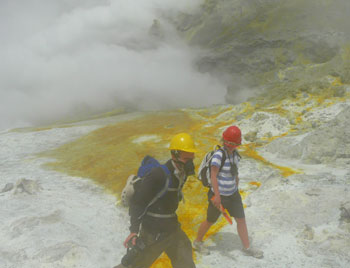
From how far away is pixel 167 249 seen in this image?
169 inches

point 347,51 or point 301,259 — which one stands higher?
point 347,51

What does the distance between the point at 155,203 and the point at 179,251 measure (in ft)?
3.33

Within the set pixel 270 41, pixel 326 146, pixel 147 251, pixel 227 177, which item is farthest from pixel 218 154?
pixel 270 41

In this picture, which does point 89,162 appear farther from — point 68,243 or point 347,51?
point 347,51

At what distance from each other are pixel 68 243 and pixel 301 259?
5.57 metres

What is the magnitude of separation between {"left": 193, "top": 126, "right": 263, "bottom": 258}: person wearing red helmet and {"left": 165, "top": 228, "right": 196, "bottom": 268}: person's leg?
1114 millimetres

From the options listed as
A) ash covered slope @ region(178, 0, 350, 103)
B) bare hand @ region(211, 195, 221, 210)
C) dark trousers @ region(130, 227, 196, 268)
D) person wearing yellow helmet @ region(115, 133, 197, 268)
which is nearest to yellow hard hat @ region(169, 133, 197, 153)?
person wearing yellow helmet @ region(115, 133, 197, 268)

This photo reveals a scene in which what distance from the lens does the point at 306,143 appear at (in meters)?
12.5

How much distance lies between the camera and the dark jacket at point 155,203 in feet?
11.8

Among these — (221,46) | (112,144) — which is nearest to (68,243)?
(112,144)

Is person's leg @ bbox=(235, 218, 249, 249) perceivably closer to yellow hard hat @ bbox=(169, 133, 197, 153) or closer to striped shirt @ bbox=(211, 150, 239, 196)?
striped shirt @ bbox=(211, 150, 239, 196)

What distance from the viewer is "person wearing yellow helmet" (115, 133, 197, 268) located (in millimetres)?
3633

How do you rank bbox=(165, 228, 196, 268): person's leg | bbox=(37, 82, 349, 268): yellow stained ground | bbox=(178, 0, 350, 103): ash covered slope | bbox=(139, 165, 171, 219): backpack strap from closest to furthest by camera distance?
bbox=(139, 165, 171, 219): backpack strap < bbox=(165, 228, 196, 268): person's leg < bbox=(37, 82, 349, 268): yellow stained ground < bbox=(178, 0, 350, 103): ash covered slope

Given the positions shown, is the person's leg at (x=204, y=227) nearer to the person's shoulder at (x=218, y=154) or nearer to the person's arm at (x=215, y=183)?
the person's arm at (x=215, y=183)
